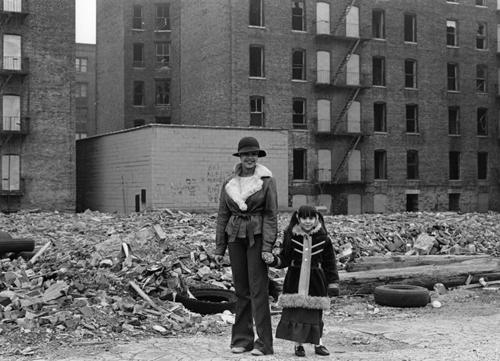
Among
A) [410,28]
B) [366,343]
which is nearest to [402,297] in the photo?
[366,343]

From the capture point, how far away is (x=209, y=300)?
11.6 metres

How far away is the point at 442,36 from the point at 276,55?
13602 millimetres

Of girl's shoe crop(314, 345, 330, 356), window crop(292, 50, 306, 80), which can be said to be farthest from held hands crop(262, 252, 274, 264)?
window crop(292, 50, 306, 80)

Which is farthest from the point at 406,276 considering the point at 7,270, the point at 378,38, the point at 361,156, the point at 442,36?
the point at 442,36

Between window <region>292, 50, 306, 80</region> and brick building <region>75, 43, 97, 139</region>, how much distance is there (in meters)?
30.1

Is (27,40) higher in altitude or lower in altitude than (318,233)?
higher

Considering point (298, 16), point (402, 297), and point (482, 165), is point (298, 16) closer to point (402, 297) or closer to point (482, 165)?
point (482, 165)

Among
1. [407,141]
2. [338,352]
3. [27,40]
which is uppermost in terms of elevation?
[27,40]

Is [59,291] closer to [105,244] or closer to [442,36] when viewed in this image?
[105,244]

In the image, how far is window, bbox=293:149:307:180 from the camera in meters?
41.5

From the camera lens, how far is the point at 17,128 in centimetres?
3525

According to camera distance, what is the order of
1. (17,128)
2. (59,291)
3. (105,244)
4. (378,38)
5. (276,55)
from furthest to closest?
1. (378,38)
2. (276,55)
3. (17,128)
4. (105,244)
5. (59,291)

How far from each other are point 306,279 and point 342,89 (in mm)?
36924

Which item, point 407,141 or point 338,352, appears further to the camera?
point 407,141
